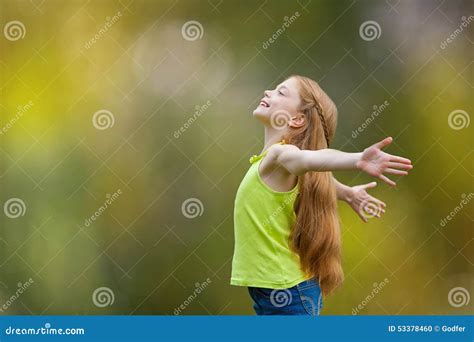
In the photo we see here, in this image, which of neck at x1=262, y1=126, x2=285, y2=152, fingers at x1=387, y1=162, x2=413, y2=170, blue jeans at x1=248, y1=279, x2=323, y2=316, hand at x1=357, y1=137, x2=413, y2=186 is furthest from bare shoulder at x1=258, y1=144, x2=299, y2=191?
fingers at x1=387, y1=162, x2=413, y2=170

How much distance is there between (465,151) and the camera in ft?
14.4

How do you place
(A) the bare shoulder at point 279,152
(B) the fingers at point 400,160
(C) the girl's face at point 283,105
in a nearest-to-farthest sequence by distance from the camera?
1. (B) the fingers at point 400,160
2. (A) the bare shoulder at point 279,152
3. (C) the girl's face at point 283,105

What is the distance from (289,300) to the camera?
11.1ft

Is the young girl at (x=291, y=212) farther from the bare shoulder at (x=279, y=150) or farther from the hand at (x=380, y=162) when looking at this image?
the hand at (x=380, y=162)

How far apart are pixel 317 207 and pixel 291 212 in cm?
13

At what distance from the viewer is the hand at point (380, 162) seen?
2.80m

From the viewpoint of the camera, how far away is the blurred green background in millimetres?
4398

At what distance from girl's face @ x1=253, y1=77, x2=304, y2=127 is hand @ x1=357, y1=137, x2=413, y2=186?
0.77 meters

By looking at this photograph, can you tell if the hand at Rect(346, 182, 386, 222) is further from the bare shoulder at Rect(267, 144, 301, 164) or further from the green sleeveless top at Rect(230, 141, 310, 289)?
the bare shoulder at Rect(267, 144, 301, 164)

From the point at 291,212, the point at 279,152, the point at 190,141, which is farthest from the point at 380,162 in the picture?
the point at 190,141

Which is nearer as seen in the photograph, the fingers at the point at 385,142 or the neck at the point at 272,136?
the fingers at the point at 385,142

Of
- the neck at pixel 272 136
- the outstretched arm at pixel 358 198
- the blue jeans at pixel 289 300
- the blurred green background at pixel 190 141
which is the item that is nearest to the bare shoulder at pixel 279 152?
the neck at pixel 272 136

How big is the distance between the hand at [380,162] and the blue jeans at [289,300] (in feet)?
2.50

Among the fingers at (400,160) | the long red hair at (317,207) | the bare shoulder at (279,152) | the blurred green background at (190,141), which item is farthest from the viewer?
the blurred green background at (190,141)
